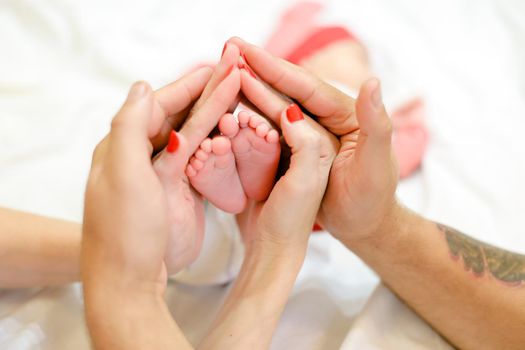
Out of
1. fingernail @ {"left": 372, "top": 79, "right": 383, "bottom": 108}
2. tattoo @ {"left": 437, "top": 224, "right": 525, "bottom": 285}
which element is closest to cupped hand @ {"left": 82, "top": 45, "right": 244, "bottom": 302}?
fingernail @ {"left": 372, "top": 79, "right": 383, "bottom": 108}

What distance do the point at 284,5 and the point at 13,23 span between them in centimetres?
69

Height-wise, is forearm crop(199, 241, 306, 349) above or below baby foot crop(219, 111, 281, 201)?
below

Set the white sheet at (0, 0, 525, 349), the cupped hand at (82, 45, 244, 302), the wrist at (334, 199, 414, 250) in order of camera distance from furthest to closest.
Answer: the white sheet at (0, 0, 525, 349), the wrist at (334, 199, 414, 250), the cupped hand at (82, 45, 244, 302)

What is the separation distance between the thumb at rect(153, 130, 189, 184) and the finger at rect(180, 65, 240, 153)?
3 centimetres

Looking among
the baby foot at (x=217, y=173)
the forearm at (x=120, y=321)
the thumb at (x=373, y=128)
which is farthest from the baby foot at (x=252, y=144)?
the forearm at (x=120, y=321)

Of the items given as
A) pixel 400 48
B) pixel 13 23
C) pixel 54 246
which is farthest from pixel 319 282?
pixel 13 23

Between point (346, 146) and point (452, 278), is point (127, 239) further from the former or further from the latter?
point (452, 278)

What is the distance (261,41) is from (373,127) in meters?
0.80

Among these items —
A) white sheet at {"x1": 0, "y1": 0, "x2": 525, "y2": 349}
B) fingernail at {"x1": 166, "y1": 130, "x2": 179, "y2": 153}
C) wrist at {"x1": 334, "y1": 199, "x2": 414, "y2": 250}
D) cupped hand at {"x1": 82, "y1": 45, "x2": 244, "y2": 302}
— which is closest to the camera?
cupped hand at {"x1": 82, "y1": 45, "x2": 244, "y2": 302}

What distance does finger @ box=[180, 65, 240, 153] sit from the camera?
674 millimetres

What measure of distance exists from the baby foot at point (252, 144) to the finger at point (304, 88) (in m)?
0.07

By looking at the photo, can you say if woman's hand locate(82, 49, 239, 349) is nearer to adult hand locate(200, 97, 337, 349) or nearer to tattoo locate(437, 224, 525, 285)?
adult hand locate(200, 97, 337, 349)

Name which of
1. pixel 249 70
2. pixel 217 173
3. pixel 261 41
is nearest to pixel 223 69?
pixel 249 70

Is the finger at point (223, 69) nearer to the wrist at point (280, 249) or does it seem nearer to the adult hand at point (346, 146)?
the adult hand at point (346, 146)
